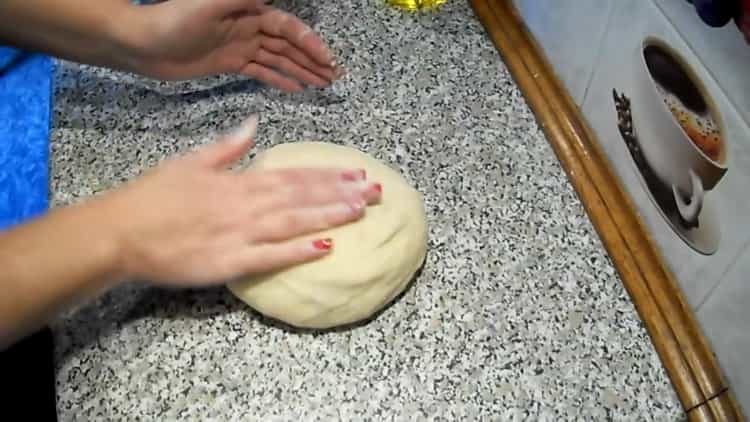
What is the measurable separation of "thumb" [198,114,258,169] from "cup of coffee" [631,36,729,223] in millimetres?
376

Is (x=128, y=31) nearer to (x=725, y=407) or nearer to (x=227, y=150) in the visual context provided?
(x=227, y=150)

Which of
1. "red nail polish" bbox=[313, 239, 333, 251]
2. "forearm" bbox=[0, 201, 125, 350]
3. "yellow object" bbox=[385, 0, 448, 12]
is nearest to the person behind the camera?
"forearm" bbox=[0, 201, 125, 350]

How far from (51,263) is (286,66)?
39cm

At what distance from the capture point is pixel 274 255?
0.58 m

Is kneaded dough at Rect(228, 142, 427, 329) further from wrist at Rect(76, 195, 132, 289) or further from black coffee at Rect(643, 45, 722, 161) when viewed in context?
black coffee at Rect(643, 45, 722, 161)

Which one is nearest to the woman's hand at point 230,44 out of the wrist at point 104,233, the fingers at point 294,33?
the fingers at point 294,33

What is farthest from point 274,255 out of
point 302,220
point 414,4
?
point 414,4

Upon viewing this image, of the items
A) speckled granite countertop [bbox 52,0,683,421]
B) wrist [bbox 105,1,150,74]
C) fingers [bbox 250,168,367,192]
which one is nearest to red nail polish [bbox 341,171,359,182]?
fingers [bbox 250,168,367,192]

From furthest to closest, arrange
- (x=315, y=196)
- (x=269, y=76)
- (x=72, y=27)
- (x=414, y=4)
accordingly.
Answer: (x=414, y=4)
(x=269, y=76)
(x=72, y=27)
(x=315, y=196)

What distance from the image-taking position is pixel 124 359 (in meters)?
0.67

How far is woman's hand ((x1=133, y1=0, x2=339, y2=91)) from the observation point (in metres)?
0.71

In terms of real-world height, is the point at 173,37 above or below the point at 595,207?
above

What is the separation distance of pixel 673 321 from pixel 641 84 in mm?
233

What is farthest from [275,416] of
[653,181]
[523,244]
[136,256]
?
[653,181]
